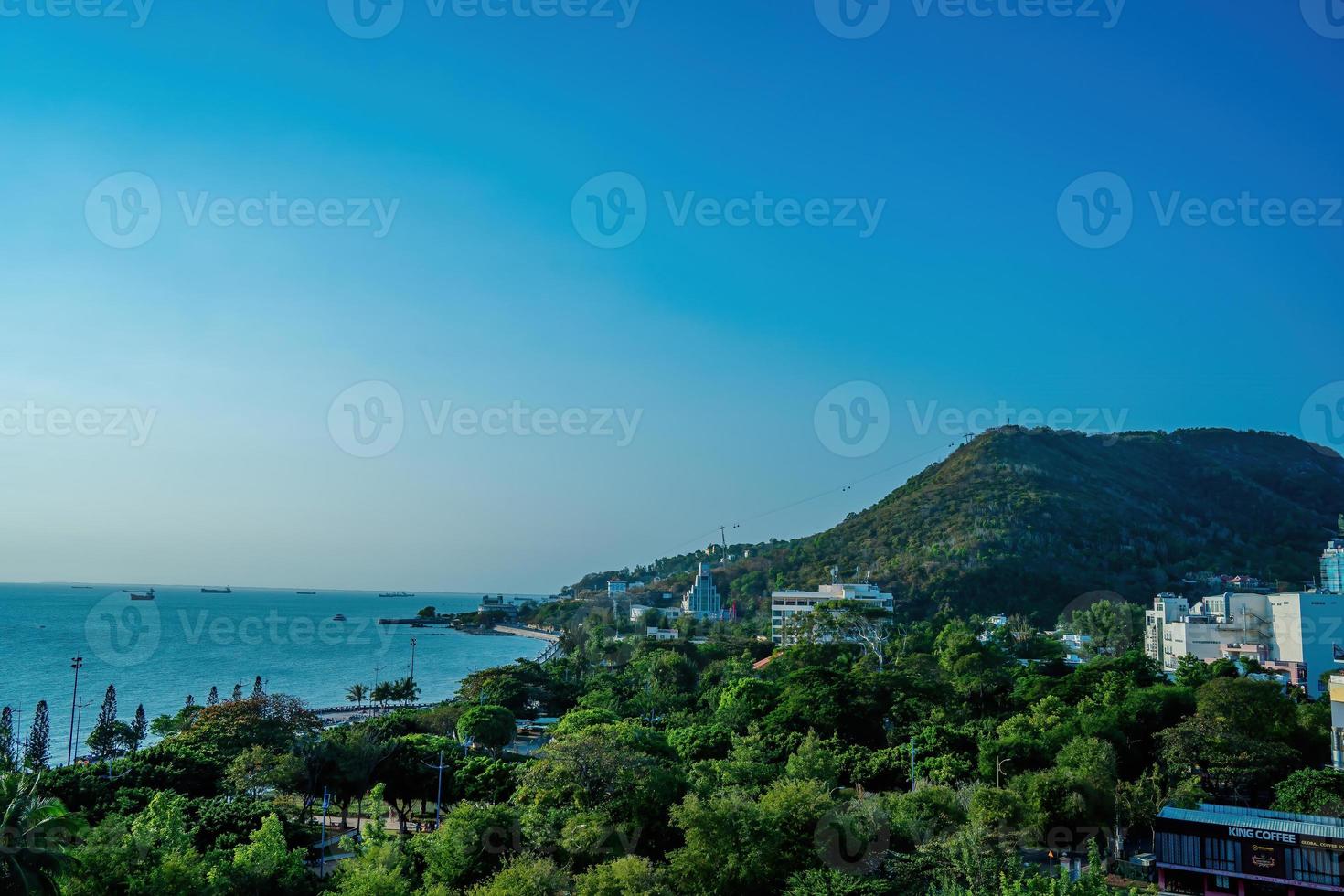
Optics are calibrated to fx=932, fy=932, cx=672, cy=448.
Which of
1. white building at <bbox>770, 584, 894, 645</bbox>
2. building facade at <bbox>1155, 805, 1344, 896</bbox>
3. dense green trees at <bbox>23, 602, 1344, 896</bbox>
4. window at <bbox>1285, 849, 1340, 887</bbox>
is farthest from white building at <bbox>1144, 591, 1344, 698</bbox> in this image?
window at <bbox>1285, 849, 1340, 887</bbox>

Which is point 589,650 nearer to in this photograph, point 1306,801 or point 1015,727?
point 1015,727

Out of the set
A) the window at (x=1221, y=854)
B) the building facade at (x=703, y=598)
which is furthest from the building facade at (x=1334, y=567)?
the building facade at (x=703, y=598)

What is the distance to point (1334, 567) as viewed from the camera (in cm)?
7425

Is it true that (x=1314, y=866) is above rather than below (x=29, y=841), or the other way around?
below

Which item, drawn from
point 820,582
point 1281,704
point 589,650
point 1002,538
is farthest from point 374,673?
point 1281,704

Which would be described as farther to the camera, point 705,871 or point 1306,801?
point 1306,801

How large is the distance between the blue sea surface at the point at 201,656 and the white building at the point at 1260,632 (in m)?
51.2

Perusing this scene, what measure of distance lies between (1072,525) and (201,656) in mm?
97144

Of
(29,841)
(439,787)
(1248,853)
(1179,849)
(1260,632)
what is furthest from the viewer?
(1260,632)

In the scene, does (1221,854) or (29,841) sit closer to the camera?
(29,841)

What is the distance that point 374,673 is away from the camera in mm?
89562

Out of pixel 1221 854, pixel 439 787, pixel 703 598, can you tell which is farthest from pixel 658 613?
pixel 1221 854

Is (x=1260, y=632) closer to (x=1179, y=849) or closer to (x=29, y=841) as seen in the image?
(x=1179, y=849)

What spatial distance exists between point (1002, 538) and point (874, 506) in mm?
34757
